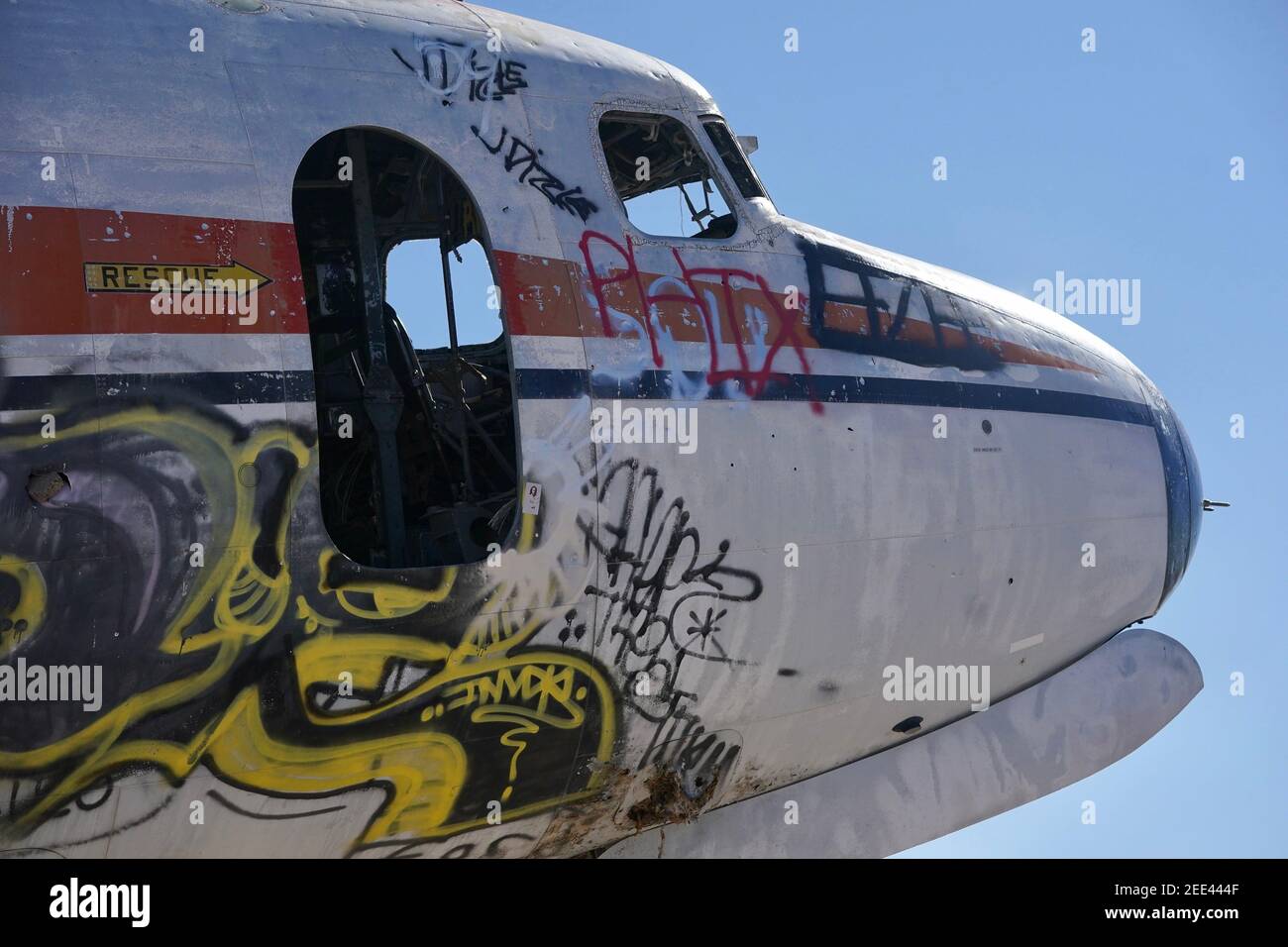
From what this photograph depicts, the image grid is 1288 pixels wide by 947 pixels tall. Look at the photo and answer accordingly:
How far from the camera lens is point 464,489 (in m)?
9.11

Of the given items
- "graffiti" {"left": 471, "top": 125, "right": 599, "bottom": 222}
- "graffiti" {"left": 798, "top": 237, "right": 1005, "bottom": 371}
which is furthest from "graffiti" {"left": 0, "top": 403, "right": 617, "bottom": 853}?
"graffiti" {"left": 798, "top": 237, "right": 1005, "bottom": 371}

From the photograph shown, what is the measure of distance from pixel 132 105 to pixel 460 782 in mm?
3911

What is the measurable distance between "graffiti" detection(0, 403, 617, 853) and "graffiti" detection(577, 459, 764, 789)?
1.18ft

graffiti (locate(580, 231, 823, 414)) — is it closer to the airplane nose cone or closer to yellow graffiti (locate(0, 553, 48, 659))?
yellow graffiti (locate(0, 553, 48, 659))

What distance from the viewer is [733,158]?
10297 millimetres

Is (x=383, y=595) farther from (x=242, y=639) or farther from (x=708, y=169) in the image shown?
(x=708, y=169)

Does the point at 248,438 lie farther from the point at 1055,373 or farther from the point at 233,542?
the point at 1055,373

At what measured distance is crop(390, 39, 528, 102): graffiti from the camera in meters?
8.48

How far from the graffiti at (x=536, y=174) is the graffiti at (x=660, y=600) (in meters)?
1.57

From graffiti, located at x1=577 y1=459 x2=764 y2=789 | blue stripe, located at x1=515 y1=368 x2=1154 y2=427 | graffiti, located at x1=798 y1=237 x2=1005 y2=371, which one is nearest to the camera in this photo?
blue stripe, located at x1=515 y1=368 x2=1154 y2=427

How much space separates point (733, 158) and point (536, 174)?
2.09 metres

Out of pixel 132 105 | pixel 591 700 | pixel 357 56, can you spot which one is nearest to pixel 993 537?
pixel 591 700

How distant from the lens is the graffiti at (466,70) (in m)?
8.48
